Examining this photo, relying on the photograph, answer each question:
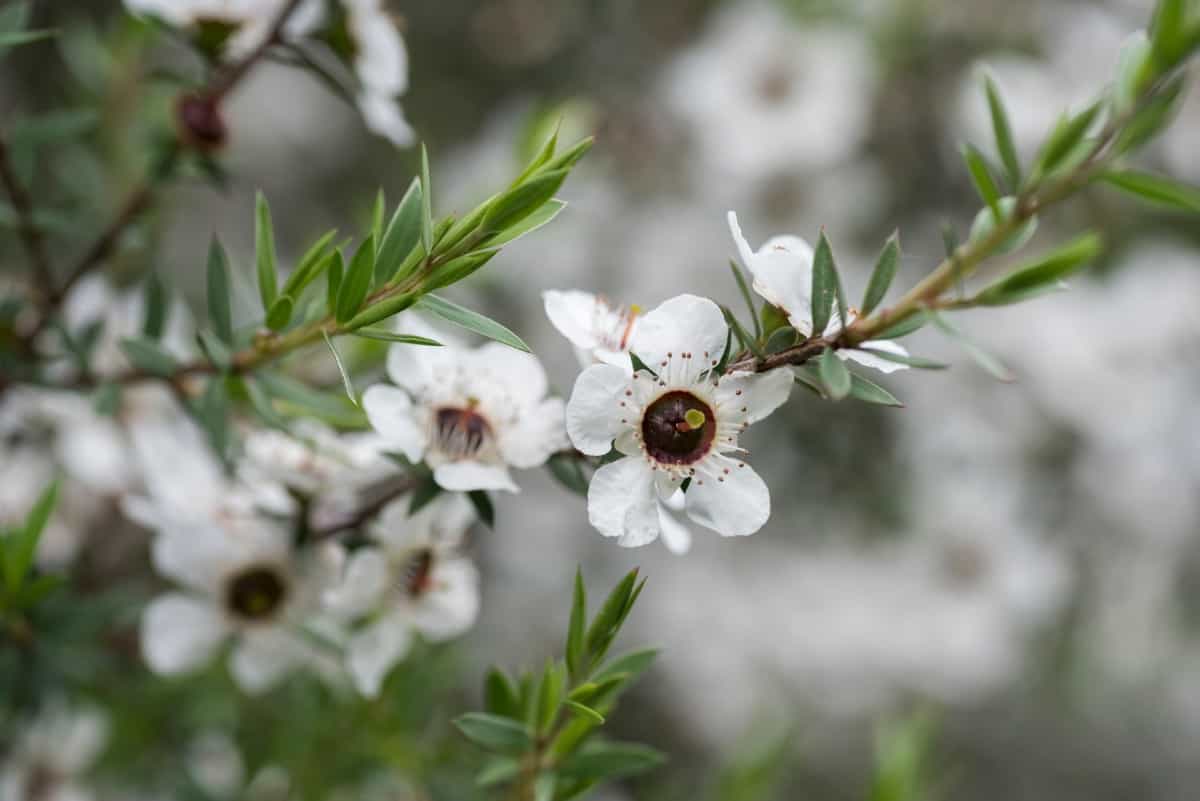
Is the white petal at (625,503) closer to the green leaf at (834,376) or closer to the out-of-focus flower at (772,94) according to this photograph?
the green leaf at (834,376)

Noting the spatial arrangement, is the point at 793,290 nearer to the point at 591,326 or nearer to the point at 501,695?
the point at 591,326

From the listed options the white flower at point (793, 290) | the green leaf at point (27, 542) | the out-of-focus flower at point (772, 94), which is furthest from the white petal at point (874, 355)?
the out-of-focus flower at point (772, 94)

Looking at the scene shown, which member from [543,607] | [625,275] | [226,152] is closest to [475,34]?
[625,275]

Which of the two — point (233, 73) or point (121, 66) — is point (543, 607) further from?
point (233, 73)

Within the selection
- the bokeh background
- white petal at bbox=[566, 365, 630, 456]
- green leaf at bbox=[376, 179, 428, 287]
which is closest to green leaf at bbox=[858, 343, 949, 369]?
white petal at bbox=[566, 365, 630, 456]

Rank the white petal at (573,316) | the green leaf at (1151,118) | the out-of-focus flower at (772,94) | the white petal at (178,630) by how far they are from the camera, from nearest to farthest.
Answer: the green leaf at (1151,118), the white petal at (573,316), the white petal at (178,630), the out-of-focus flower at (772,94)

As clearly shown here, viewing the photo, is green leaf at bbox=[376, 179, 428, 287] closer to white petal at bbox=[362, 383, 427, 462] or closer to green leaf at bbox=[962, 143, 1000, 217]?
white petal at bbox=[362, 383, 427, 462]
